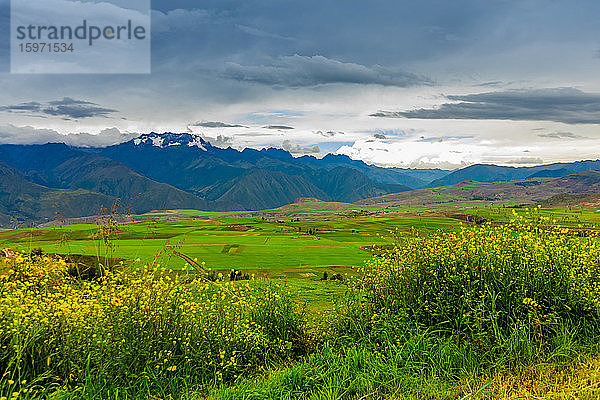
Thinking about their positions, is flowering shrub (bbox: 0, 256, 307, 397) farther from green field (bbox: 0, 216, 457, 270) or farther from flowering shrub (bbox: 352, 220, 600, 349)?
flowering shrub (bbox: 352, 220, 600, 349)

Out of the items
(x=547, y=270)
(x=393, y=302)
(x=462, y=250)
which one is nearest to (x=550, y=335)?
(x=547, y=270)

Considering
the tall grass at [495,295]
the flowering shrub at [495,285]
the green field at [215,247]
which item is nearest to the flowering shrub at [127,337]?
the green field at [215,247]

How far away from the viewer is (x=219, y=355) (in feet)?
24.5

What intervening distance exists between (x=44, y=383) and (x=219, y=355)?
3250mm

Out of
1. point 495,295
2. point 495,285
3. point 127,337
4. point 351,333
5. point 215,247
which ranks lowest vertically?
point 215,247

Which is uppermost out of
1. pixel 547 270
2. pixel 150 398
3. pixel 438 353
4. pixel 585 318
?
pixel 547 270

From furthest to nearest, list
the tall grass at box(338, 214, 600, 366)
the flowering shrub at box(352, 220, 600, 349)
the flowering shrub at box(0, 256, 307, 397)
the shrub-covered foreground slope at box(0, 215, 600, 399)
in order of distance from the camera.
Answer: the flowering shrub at box(352, 220, 600, 349) < the tall grass at box(338, 214, 600, 366) < the flowering shrub at box(0, 256, 307, 397) < the shrub-covered foreground slope at box(0, 215, 600, 399)

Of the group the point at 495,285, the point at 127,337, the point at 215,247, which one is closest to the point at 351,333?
the point at 495,285

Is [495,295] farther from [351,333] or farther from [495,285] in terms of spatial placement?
[351,333]

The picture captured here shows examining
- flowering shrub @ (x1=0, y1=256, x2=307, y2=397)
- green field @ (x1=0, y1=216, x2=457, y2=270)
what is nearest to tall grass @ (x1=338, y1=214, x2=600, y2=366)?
green field @ (x1=0, y1=216, x2=457, y2=270)

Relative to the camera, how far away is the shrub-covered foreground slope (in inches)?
255

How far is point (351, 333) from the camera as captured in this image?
8.76 meters

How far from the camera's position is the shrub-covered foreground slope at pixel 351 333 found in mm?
6480

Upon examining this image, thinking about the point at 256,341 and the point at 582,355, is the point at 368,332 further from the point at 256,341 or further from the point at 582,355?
the point at 582,355
